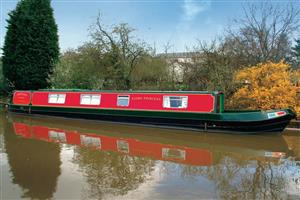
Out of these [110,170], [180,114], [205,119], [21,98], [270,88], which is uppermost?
[270,88]

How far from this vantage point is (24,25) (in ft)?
62.6

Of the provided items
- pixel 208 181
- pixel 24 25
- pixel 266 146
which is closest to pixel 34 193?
pixel 208 181

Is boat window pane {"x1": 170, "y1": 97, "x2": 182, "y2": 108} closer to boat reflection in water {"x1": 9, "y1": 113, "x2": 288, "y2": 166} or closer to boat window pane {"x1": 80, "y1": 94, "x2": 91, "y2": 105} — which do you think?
boat reflection in water {"x1": 9, "y1": 113, "x2": 288, "y2": 166}

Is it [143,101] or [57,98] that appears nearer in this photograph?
[143,101]

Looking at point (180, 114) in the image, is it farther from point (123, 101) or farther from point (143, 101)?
point (123, 101)

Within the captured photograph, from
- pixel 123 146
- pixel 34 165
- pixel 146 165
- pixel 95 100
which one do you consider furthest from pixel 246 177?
pixel 95 100

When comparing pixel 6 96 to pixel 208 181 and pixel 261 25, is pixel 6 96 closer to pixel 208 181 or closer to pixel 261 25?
pixel 261 25

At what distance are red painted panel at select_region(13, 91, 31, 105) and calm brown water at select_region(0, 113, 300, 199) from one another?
15.8 feet

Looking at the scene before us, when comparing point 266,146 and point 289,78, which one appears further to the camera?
point 289,78

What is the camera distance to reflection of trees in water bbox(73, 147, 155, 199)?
16.8ft

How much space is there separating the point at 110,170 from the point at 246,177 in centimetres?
261

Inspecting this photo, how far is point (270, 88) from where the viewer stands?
11.3m

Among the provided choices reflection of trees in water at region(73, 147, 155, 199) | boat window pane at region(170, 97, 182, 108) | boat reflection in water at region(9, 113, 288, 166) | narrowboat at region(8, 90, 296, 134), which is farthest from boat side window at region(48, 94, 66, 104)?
reflection of trees in water at region(73, 147, 155, 199)

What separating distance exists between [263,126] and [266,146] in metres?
1.56
